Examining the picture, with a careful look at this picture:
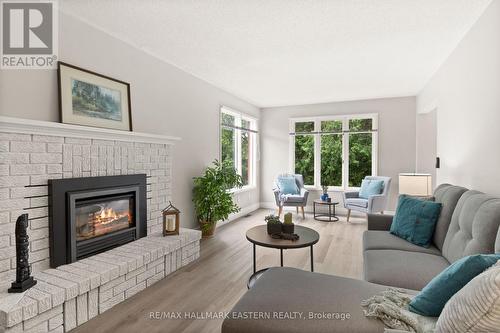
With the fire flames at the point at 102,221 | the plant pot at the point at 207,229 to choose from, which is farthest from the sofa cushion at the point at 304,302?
the plant pot at the point at 207,229

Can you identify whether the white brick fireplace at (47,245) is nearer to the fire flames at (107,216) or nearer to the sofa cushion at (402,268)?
the fire flames at (107,216)

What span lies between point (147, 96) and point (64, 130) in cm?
125

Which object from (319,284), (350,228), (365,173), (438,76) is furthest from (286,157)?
(319,284)

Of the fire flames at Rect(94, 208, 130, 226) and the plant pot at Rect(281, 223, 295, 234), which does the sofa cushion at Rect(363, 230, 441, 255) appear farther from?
the fire flames at Rect(94, 208, 130, 226)

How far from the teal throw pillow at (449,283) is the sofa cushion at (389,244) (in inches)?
43.4

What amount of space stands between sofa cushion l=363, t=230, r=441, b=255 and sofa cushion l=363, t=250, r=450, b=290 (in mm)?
116

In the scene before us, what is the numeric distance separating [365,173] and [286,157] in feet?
5.89

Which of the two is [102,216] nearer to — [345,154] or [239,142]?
[239,142]

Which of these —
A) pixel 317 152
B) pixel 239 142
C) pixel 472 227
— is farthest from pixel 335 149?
pixel 472 227

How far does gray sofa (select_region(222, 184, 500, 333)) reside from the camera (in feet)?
4.40

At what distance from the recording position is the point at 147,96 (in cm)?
337

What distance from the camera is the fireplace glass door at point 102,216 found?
250cm

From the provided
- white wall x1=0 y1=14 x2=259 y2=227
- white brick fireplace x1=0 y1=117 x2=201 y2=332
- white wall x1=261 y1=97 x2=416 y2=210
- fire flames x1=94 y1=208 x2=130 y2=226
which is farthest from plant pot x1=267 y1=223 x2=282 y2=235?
white wall x1=261 y1=97 x2=416 y2=210

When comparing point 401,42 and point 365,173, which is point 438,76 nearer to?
point 401,42
